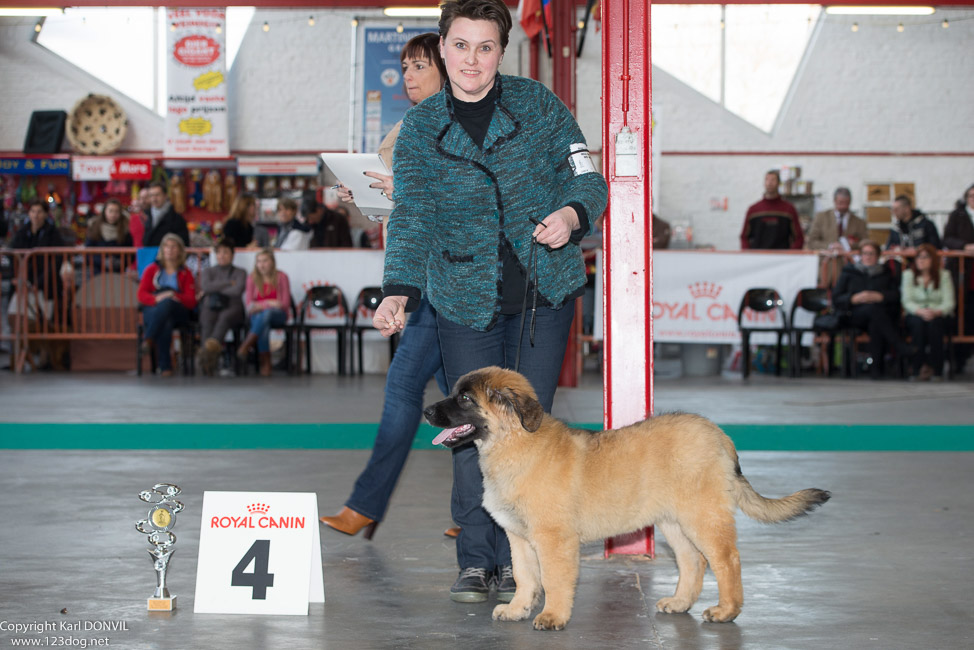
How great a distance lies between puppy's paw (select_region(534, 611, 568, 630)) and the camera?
279 centimetres

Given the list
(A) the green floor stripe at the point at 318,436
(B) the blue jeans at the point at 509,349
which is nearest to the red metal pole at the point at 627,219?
(B) the blue jeans at the point at 509,349

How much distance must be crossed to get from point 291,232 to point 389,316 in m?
9.65

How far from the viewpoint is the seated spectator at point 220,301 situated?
10.9 m

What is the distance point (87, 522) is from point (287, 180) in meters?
12.7

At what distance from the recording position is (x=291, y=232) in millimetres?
12141

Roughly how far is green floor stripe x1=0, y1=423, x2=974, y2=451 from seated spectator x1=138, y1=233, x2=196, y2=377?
14.2 feet

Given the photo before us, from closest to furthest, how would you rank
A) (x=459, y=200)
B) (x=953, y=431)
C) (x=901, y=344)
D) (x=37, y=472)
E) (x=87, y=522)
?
(x=459, y=200)
(x=87, y=522)
(x=37, y=472)
(x=953, y=431)
(x=901, y=344)

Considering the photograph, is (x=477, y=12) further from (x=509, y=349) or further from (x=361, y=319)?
(x=361, y=319)

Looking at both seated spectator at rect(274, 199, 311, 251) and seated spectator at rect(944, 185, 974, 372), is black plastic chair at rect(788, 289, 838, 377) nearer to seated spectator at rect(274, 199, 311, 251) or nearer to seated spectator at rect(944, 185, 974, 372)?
seated spectator at rect(944, 185, 974, 372)

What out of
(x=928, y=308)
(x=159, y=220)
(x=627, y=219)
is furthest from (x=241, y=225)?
(x=627, y=219)

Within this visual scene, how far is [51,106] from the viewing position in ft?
55.1

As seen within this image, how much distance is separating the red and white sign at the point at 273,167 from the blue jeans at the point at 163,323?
5556mm

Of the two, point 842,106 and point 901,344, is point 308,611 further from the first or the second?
point 842,106

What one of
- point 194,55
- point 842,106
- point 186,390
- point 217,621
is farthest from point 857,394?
point 194,55
